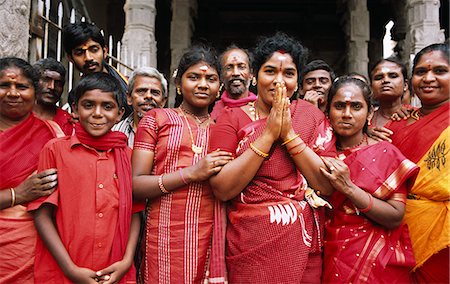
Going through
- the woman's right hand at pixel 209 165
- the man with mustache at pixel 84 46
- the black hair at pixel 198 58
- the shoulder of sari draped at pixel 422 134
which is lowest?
the woman's right hand at pixel 209 165

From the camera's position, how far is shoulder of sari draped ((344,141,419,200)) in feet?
7.51

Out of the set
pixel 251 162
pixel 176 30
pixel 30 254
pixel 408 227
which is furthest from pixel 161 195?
pixel 176 30

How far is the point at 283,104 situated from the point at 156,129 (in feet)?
2.32

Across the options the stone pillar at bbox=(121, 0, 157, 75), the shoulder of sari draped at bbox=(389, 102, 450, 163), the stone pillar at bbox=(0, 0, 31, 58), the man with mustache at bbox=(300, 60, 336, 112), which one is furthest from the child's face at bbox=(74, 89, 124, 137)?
the stone pillar at bbox=(121, 0, 157, 75)

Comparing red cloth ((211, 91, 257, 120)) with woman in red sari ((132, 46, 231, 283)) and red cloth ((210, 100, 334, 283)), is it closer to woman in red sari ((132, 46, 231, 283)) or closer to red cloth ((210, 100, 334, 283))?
woman in red sari ((132, 46, 231, 283))

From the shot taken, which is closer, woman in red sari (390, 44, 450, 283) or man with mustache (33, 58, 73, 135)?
woman in red sari (390, 44, 450, 283)

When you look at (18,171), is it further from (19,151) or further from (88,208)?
(88,208)

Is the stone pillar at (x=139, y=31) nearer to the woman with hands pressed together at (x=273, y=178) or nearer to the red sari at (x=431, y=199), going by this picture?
the woman with hands pressed together at (x=273, y=178)

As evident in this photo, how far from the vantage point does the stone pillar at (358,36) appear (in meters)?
8.69

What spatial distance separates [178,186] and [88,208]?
44 centimetres

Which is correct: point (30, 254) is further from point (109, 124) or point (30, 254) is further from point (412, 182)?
point (412, 182)

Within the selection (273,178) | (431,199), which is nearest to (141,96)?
(273,178)

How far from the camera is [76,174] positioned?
220 centimetres

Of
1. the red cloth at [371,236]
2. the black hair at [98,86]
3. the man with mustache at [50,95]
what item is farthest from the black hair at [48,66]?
the red cloth at [371,236]
